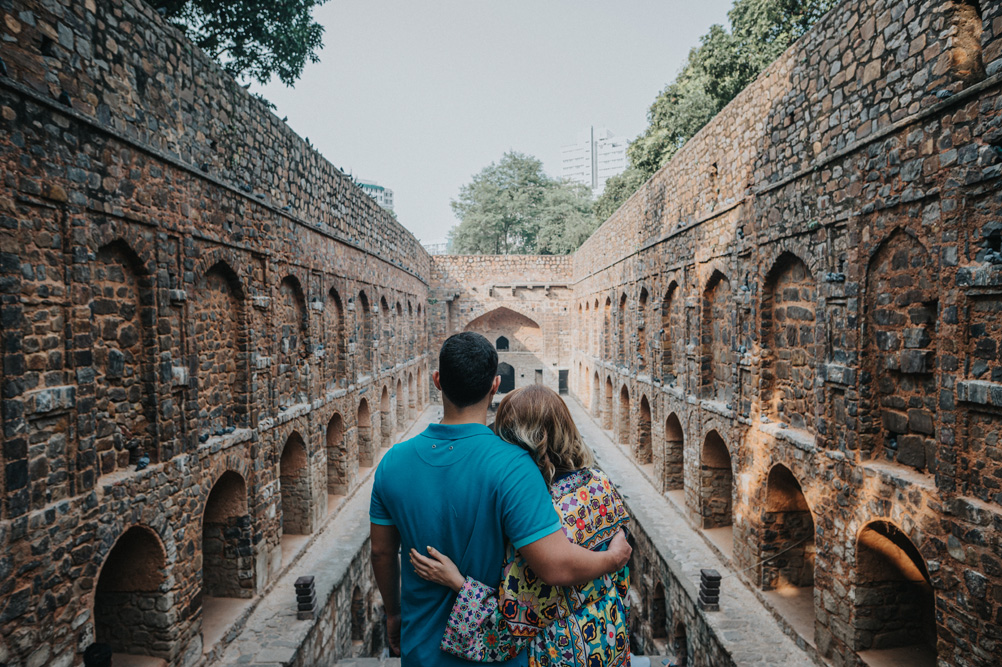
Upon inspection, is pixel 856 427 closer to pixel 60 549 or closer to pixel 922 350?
pixel 922 350

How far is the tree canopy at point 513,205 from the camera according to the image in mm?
34469

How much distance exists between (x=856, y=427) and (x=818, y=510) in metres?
1.08

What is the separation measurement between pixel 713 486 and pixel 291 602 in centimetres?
638

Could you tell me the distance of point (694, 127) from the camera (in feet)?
58.5

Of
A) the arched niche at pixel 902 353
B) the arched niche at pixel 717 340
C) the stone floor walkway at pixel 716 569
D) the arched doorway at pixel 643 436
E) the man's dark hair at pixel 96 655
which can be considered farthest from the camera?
the arched doorway at pixel 643 436

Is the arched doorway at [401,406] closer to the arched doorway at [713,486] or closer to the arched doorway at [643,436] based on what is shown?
the arched doorway at [643,436]

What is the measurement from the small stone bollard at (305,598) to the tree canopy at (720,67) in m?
15.3

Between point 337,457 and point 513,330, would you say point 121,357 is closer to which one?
point 337,457

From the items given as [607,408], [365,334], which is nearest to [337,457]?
[365,334]

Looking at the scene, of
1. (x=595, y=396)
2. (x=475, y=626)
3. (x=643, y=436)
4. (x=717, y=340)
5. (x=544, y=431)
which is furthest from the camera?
(x=595, y=396)

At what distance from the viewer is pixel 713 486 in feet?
29.9

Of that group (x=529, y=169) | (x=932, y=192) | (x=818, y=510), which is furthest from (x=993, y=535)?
(x=529, y=169)

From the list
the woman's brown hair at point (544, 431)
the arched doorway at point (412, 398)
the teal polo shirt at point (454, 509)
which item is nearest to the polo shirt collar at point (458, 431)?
the teal polo shirt at point (454, 509)

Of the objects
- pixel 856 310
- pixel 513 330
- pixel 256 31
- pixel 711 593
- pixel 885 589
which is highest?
pixel 256 31
